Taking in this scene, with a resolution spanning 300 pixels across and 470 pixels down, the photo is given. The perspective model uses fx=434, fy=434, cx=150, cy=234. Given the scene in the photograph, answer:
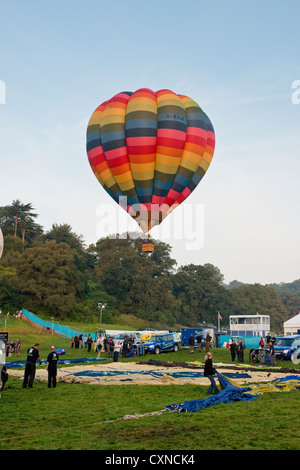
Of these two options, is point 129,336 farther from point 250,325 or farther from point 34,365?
point 250,325

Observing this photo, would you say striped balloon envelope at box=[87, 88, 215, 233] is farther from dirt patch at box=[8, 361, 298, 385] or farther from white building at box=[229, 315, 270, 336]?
white building at box=[229, 315, 270, 336]

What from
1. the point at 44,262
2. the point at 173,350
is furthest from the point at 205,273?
the point at 173,350

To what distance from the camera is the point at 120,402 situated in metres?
13.2

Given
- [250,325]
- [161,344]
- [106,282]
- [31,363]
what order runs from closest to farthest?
1. [31,363]
2. [161,344]
3. [250,325]
4. [106,282]

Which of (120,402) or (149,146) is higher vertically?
(149,146)

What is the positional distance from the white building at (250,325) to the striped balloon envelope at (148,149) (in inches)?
1069

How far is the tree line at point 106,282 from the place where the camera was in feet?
229

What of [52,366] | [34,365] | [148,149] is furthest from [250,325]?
[34,365]

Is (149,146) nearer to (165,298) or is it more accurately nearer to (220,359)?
(220,359)

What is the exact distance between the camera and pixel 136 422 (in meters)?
10.1

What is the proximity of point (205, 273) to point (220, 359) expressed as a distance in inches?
3260

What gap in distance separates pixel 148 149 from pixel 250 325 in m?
32.3

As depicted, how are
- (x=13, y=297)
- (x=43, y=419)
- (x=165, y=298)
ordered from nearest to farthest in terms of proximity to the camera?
(x=43, y=419)
(x=13, y=297)
(x=165, y=298)

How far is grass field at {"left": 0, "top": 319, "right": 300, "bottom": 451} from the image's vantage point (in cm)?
822
